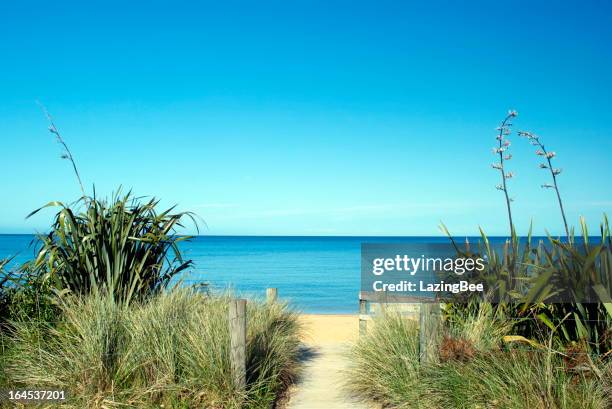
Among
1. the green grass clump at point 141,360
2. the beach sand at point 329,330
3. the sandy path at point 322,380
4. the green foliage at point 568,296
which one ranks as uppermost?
the green foliage at point 568,296

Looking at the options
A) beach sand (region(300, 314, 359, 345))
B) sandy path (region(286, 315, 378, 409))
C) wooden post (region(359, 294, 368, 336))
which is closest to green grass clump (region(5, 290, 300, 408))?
sandy path (region(286, 315, 378, 409))

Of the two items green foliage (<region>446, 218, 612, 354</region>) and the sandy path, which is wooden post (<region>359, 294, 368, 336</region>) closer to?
the sandy path

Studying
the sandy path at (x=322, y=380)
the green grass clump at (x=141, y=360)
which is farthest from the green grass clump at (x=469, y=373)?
the green grass clump at (x=141, y=360)

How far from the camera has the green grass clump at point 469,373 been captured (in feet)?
16.0

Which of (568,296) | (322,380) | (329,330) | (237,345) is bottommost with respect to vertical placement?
Result: (329,330)

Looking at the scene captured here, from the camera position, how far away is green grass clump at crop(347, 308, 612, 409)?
4.89m

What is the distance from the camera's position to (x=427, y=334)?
6.09 meters

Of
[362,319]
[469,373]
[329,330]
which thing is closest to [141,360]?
[469,373]

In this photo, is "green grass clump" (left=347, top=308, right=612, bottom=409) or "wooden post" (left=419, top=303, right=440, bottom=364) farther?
"wooden post" (left=419, top=303, right=440, bottom=364)

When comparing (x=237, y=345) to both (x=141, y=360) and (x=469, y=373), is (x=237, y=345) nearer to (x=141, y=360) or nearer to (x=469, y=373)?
(x=141, y=360)

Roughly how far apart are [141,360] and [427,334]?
9.72 feet

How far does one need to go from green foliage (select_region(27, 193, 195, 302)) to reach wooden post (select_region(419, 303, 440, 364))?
379 centimetres

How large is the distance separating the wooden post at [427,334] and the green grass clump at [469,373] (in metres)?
0.09

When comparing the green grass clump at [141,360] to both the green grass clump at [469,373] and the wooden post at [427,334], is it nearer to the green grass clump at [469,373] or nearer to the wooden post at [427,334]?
the green grass clump at [469,373]
